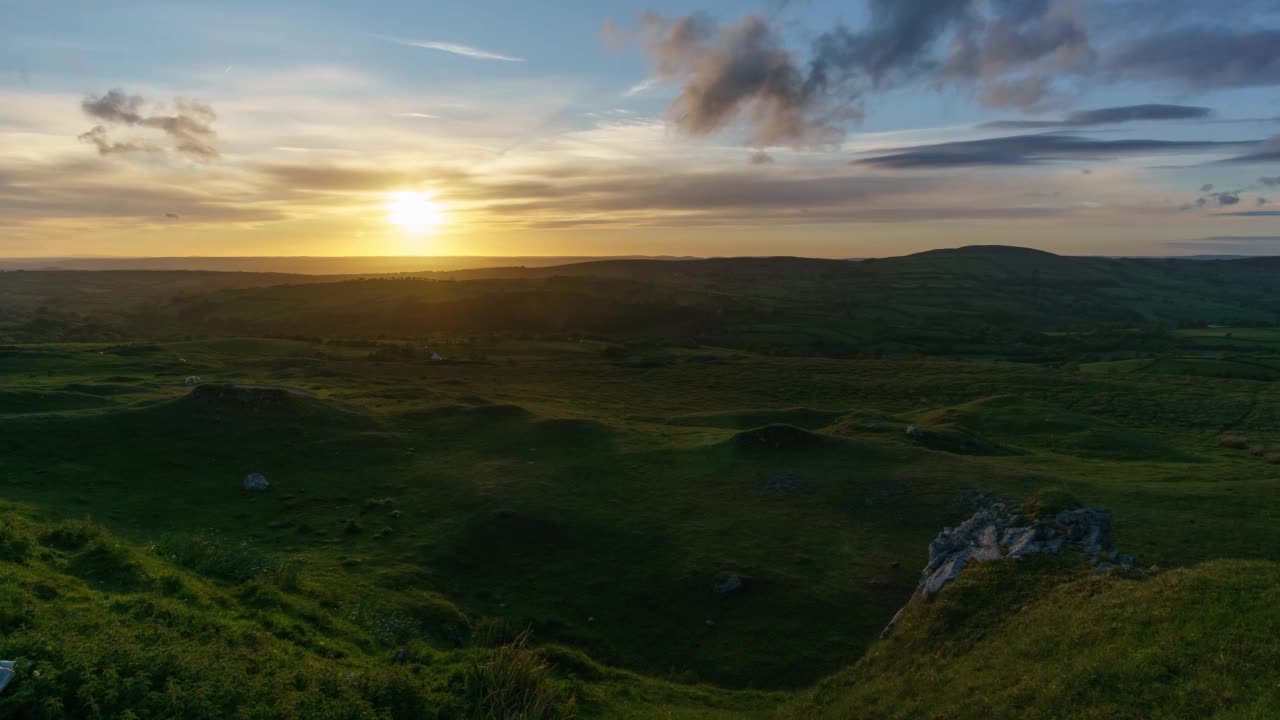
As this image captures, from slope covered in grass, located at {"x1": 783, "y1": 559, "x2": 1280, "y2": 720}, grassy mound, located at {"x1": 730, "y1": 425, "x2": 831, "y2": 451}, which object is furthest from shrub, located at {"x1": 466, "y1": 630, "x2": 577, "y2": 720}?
grassy mound, located at {"x1": 730, "y1": 425, "x2": 831, "y2": 451}

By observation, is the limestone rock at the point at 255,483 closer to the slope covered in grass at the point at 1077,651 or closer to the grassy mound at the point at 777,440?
the grassy mound at the point at 777,440

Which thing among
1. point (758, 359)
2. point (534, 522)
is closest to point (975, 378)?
point (758, 359)

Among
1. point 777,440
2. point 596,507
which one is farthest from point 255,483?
point 777,440

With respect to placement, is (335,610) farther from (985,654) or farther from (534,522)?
(985,654)

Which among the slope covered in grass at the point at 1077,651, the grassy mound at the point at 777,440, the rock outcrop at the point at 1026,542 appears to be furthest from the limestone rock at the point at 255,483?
the rock outcrop at the point at 1026,542

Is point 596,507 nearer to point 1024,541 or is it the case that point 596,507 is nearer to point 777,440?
point 777,440

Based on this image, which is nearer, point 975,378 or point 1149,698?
point 1149,698
